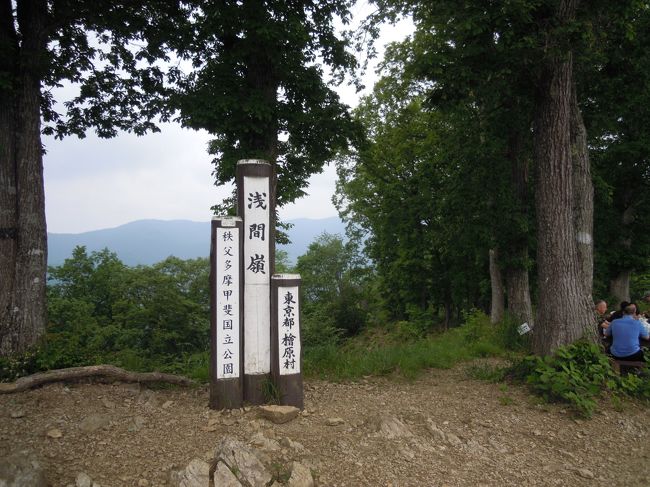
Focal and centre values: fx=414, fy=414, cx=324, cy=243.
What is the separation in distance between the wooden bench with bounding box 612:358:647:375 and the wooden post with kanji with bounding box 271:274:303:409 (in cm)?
476

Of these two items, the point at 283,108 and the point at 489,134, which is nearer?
the point at 283,108

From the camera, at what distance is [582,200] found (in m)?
6.45

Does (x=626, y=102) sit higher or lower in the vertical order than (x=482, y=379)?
higher

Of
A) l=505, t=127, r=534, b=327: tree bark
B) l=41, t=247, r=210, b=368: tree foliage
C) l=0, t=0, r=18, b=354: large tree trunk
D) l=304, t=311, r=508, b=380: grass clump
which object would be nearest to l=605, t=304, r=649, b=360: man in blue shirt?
l=304, t=311, r=508, b=380: grass clump

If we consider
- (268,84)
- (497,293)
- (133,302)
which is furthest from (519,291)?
(133,302)

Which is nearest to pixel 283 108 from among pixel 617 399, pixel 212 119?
pixel 212 119

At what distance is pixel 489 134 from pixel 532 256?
18.7 ft

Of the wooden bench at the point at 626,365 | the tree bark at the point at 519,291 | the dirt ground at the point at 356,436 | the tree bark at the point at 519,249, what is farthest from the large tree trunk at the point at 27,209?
the tree bark at the point at 519,291

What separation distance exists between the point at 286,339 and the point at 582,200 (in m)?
5.04

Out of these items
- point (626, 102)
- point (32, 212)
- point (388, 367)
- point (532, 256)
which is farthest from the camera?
point (532, 256)

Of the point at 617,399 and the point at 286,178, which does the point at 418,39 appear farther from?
the point at 617,399

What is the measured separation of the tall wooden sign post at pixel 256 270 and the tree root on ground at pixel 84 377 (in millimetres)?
1614

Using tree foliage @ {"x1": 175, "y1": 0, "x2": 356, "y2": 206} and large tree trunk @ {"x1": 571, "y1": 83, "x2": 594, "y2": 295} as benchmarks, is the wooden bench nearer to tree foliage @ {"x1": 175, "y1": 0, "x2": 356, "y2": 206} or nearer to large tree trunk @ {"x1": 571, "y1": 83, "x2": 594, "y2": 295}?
large tree trunk @ {"x1": 571, "y1": 83, "x2": 594, "y2": 295}

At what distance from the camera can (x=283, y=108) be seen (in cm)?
773
